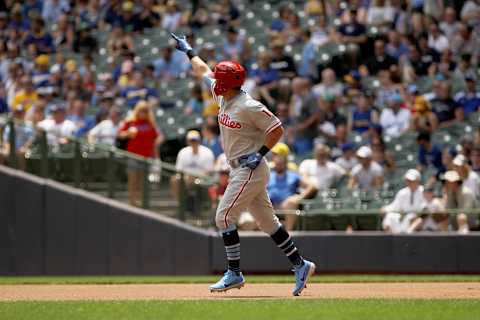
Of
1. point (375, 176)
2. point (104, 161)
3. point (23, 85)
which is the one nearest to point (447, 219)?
point (375, 176)

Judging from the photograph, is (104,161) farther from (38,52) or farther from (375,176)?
(38,52)

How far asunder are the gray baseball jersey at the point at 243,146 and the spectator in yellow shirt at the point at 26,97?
1003cm

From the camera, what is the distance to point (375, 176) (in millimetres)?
16000

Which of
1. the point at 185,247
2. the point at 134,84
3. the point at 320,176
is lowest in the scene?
the point at 185,247

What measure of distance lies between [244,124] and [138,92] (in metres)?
9.98

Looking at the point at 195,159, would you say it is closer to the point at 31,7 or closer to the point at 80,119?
the point at 80,119

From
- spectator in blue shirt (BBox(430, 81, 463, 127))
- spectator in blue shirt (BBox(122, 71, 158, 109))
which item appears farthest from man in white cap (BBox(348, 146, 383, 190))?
spectator in blue shirt (BBox(122, 71, 158, 109))

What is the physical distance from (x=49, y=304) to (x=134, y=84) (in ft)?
34.9

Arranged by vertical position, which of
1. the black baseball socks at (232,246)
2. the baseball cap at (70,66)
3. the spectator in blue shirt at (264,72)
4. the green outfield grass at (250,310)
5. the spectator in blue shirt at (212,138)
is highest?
the baseball cap at (70,66)

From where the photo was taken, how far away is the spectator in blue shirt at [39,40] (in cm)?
2246

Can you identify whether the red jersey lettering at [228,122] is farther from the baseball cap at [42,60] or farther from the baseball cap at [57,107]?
the baseball cap at [42,60]

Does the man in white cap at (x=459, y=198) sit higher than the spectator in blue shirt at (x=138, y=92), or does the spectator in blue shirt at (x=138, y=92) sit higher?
the spectator in blue shirt at (x=138, y=92)

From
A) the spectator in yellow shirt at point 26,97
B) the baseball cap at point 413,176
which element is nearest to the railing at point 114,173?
the spectator in yellow shirt at point 26,97

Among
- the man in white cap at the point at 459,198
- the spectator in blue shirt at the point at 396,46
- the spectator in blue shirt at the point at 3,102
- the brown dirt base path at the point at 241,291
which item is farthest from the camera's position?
the spectator in blue shirt at the point at 3,102
